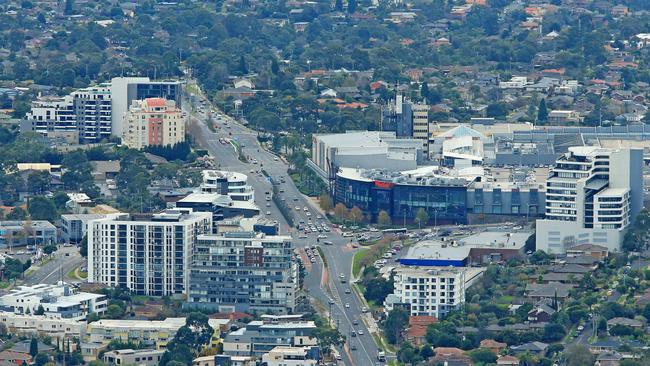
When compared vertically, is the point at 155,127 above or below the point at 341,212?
above

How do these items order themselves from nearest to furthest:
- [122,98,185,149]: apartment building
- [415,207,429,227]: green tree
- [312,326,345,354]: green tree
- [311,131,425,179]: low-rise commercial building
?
[312,326,345,354]: green tree → [415,207,429,227]: green tree → [311,131,425,179]: low-rise commercial building → [122,98,185,149]: apartment building

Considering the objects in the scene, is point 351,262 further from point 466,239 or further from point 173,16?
point 173,16

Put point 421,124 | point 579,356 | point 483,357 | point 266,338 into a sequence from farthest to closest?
point 421,124, point 266,338, point 483,357, point 579,356

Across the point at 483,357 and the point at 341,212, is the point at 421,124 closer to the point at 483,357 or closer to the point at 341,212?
the point at 341,212

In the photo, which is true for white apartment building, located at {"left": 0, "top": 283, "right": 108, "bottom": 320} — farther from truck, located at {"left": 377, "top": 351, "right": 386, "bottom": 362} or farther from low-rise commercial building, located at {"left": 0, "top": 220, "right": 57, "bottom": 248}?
low-rise commercial building, located at {"left": 0, "top": 220, "right": 57, "bottom": 248}

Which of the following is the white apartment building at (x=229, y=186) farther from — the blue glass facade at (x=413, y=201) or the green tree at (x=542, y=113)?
the green tree at (x=542, y=113)

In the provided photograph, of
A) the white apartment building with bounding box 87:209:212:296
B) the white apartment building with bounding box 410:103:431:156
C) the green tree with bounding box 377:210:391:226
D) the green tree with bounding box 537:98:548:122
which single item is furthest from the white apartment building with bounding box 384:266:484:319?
the green tree with bounding box 537:98:548:122

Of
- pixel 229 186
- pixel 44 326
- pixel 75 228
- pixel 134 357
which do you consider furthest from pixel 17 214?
pixel 134 357
